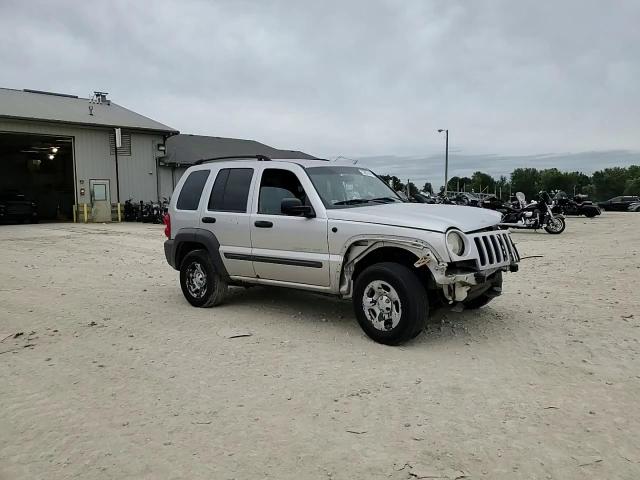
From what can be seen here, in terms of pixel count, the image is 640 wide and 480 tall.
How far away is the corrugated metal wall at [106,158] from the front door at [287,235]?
22.7 meters

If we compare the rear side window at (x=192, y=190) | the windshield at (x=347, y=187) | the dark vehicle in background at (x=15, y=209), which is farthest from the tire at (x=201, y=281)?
the dark vehicle in background at (x=15, y=209)

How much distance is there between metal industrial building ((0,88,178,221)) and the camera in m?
25.5

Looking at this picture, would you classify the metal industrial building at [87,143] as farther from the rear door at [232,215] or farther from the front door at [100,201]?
the rear door at [232,215]

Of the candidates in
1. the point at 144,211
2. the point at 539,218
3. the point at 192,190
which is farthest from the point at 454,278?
the point at 144,211

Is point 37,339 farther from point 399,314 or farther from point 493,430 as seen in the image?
point 493,430

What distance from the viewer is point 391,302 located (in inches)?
205

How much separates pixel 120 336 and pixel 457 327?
3752mm

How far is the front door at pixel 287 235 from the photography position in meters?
5.82

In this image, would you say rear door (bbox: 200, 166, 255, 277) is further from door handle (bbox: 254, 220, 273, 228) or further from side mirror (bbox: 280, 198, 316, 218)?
side mirror (bbox: 280, 198, 316, 218)

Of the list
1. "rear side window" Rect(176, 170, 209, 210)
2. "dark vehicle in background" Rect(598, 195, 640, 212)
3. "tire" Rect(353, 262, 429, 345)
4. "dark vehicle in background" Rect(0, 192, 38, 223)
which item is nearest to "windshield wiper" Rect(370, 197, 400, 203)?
"tire" Rect(353, 262, 429, 345)

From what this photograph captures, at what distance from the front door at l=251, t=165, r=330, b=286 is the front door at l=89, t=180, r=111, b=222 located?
22.5 meters

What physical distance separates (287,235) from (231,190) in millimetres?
1240

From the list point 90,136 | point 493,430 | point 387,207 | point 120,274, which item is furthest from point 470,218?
point 90,136

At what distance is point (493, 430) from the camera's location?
3.48 meters
